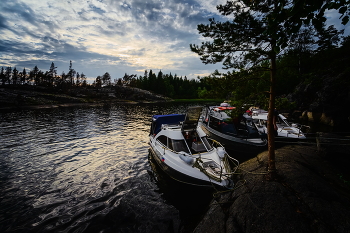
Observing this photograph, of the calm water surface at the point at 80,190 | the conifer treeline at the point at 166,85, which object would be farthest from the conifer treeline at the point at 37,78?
the calm water surface at the point at 80,190

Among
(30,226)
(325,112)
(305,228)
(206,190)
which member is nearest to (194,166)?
(206,190)

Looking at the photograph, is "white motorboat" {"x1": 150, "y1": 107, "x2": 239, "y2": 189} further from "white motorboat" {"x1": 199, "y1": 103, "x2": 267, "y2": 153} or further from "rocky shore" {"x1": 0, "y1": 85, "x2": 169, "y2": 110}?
"rocky shore" {"x1": 0, "y1": 85, "x2": 169, "y2": 110}

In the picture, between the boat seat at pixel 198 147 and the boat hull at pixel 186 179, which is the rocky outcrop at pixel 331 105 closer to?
the boat seat at pixel 198 147

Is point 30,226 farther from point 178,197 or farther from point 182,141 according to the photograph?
point 182,141

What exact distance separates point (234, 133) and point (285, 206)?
10.3 meters

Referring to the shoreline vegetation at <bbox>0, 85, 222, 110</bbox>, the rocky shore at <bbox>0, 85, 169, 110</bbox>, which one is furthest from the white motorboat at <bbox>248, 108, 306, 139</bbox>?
the rocky shore at <bbox>0, 85, 169, 110</bbox>

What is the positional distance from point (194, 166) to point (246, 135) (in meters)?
9.09

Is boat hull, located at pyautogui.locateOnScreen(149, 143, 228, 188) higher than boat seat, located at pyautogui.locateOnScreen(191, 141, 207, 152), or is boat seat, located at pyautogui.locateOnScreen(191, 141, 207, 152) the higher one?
boat seat, located at pyautogui.locateOnScreen(191, 141, 207, 152)

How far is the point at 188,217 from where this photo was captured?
7.32 meters

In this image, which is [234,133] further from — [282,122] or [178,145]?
[178,145]

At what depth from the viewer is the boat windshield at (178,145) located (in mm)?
10695

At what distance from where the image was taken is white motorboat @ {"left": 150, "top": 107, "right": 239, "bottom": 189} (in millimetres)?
8281

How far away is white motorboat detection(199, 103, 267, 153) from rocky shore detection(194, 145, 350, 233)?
5.55m

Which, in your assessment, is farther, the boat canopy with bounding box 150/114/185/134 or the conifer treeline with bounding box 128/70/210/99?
the conifer treeline with bounding box 128/70/210/99
